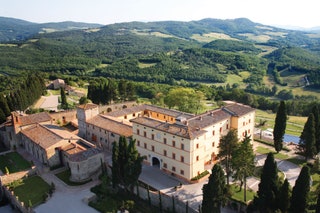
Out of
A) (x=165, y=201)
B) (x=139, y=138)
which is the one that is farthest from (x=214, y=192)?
(x=139, y=138)

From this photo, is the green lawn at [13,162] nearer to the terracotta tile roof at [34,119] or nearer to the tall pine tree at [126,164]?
the terracotta tile roof at [34,119]

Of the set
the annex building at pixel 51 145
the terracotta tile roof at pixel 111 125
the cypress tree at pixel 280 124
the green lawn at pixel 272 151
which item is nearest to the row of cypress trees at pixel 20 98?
the annex building at pixel 51 145

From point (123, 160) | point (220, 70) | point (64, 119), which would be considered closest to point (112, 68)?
point (220, 70)

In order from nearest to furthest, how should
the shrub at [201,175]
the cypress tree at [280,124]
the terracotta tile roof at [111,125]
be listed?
the shrub at [201,175] → the cypress tree at [280,124] → the terracotta tile roof at [111,125]

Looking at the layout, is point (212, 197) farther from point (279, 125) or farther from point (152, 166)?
point (279, 125)

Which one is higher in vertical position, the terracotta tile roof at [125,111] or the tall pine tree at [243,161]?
the tall pine tree at [243,161]

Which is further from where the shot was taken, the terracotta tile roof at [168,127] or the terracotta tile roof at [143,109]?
the terracotta tile roof at [143,109]

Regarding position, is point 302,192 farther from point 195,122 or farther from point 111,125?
point 111,125
